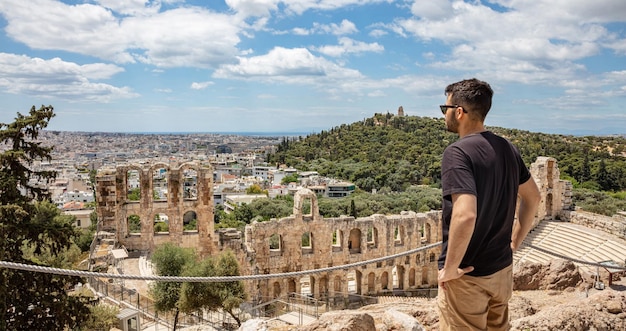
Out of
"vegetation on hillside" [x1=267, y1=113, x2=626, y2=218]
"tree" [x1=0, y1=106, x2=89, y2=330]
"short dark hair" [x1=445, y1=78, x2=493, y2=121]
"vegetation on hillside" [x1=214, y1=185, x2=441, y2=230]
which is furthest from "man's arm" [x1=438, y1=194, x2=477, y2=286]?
"vegetation on hillside" [x1=214, y1=185, x2=441, y2=230]

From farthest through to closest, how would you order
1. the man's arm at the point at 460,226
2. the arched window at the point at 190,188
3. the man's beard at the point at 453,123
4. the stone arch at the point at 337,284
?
the stone arch at the point at 337,284
the arched window at the point at 190,188
the man's beard at the point at 453,123
the man's arm at the point at 460,226

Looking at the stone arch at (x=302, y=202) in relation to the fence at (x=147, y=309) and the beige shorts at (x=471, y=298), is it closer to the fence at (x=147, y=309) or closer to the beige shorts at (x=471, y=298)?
the fence at (x=147, y=309)

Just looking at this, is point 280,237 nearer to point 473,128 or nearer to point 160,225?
point 473,128

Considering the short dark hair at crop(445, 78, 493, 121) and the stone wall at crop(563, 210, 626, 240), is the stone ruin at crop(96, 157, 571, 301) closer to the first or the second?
the stone wall at crop(563, 210, 626, 240)

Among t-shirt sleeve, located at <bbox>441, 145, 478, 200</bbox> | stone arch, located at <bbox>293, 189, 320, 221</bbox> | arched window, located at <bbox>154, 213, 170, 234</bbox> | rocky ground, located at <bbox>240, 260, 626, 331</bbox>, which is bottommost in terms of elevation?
arched window, located at <bbox>154, 213, 170, 234</bbox>

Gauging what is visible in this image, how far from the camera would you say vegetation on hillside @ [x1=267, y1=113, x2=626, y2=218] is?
59.1 metres

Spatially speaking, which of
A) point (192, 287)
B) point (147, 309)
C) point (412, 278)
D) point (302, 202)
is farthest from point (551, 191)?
point (147, 309)

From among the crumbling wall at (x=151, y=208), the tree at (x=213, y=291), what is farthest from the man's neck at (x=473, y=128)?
the crumbling wall at (x=151, y=208)

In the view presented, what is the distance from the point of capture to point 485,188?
3.53 metres

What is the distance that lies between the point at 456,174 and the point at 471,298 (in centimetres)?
112

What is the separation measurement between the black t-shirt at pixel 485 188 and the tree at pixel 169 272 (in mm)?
13816

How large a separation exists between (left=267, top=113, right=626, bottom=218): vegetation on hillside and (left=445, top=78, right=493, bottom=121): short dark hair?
41.9 metres

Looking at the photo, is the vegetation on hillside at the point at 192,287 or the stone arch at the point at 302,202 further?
the stone arch at the point at 302,202

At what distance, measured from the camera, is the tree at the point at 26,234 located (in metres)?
9.90
